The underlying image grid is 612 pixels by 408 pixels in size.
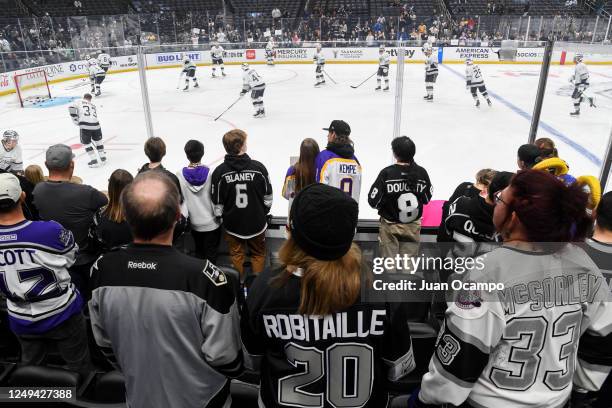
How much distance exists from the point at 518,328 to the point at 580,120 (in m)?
6.93

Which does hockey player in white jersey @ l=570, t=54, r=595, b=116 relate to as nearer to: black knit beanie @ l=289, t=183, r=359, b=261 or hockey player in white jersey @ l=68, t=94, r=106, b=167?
black knit beanie @ l=289, t=183, r=359, b=261

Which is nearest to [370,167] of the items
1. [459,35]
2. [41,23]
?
[41,23]

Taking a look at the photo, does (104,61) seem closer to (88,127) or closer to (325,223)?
(88,127)

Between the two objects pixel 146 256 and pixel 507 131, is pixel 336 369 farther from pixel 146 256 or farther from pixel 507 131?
pixel 507 131

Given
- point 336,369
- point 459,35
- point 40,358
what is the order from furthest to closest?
point 459,35 → point 40,358 → point 336,369

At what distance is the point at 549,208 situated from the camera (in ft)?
3.50

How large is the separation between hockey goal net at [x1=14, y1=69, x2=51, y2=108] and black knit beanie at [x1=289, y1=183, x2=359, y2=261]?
1121 cm

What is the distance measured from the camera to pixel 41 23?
1375 centimetres

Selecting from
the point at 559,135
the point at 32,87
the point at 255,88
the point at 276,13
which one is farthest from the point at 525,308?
the point at 276,13

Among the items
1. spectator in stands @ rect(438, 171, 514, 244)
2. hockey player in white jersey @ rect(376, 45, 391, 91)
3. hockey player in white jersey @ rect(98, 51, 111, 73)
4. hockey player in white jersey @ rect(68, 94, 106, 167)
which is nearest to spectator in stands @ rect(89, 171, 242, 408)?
spectator in stands @ rect(438, 171, 514, 244)

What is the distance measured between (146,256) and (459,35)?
64.7 feet

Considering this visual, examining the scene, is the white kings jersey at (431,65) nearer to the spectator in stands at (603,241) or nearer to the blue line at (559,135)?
the blue line at (559,135)

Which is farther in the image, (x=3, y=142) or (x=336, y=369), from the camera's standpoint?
(x=3, y=142)

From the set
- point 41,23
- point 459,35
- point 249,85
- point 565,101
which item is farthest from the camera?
point 459,35
